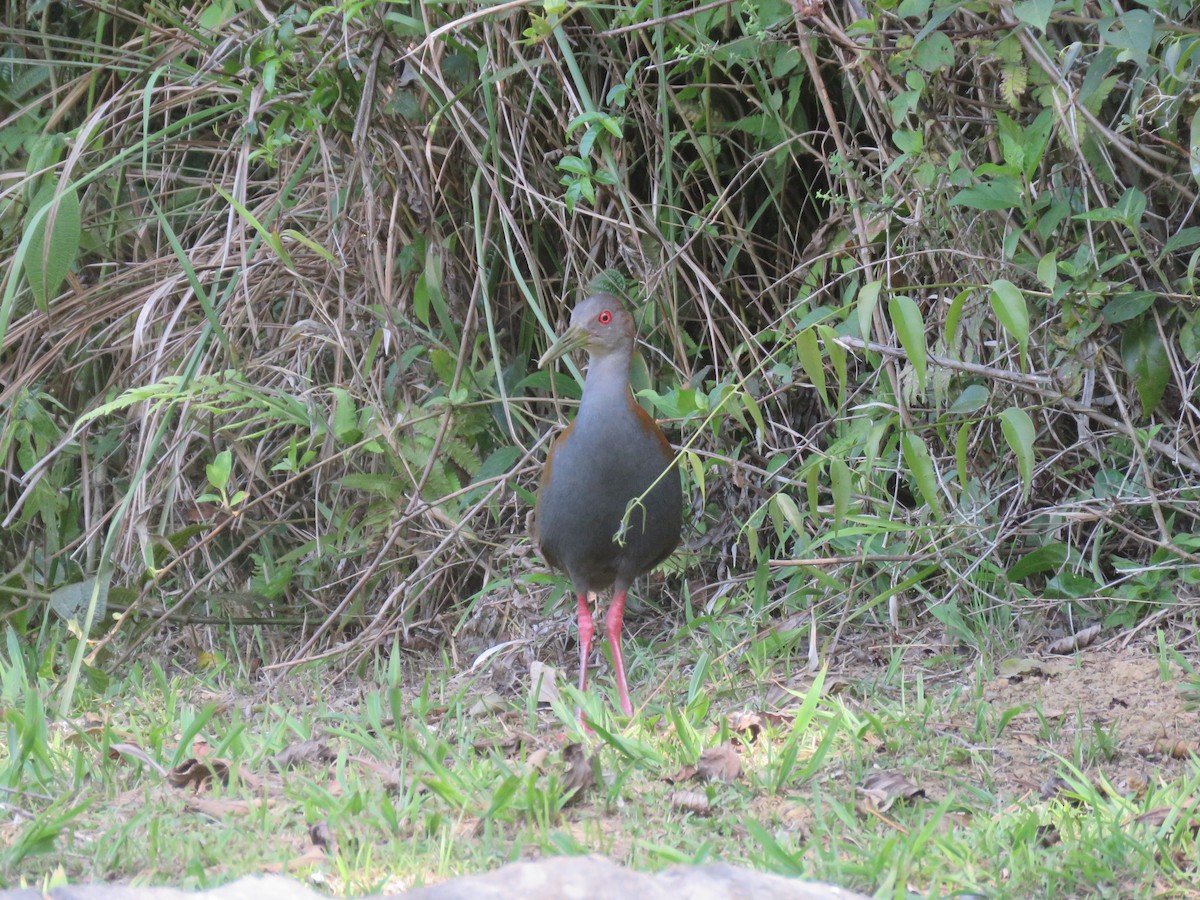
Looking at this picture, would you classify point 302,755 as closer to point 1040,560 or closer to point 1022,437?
point 1022,437

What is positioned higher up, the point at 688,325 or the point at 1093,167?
the point at 1093,167

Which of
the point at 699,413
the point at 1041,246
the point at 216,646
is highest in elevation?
the point at 1041,246

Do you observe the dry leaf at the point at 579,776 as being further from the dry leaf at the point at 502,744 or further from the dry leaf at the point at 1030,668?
the dry leaf at the point at 1030,668

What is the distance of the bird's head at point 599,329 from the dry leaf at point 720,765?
1.86 meters

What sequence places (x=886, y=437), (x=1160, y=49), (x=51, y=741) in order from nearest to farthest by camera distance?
1. (x=51, y=741)
2. (x=1160, y=49)
3. (x=886, y=437)

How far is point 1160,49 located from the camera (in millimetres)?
3848

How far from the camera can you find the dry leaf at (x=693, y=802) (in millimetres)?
2762

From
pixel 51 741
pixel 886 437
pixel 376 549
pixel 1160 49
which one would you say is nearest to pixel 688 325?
pixel 886 437

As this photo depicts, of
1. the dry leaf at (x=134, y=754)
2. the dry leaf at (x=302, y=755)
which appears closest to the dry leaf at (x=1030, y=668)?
the dry leaf at (x=302, y=755)

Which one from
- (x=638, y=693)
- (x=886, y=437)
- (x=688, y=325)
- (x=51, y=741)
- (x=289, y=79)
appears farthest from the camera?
(x=688, y=325)

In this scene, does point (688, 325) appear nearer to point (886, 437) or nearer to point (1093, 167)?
point (886, 437)

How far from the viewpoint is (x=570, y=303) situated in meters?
5.40

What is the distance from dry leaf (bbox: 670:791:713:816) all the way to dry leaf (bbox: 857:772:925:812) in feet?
1.11

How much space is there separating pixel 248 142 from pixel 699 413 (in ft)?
7.52
